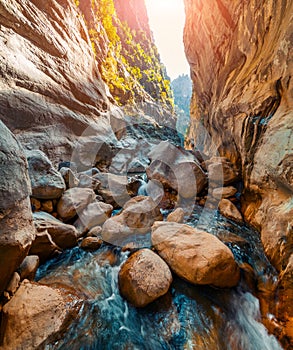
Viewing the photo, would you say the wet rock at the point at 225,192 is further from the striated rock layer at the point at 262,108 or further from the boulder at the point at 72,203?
the boulder at the point at 72,203

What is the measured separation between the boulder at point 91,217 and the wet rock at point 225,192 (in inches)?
131

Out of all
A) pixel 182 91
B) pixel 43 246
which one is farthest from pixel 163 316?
pixel 182 91

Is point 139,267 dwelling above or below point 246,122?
below

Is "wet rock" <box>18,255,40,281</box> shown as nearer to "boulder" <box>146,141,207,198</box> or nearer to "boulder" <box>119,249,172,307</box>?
"boulder" <box>119,249,172,307</box>

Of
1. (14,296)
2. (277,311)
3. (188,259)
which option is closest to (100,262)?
(14,296)

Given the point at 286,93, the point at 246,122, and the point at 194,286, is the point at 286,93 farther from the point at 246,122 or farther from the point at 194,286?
the point at 194,286

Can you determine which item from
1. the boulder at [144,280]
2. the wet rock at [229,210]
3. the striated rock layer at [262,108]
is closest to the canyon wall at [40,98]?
the boulder at [144,280]

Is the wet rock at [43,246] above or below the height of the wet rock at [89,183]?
below

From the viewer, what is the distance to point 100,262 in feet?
9.66

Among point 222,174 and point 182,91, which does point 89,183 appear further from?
point 182,91

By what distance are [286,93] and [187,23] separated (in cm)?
1228

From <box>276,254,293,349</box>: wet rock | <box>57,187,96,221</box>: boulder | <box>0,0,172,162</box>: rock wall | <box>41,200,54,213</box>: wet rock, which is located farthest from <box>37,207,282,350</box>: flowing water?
<box>0,0,172,162</box>: rock wall

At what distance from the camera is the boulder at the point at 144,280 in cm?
212

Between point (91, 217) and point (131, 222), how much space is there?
0.93m
